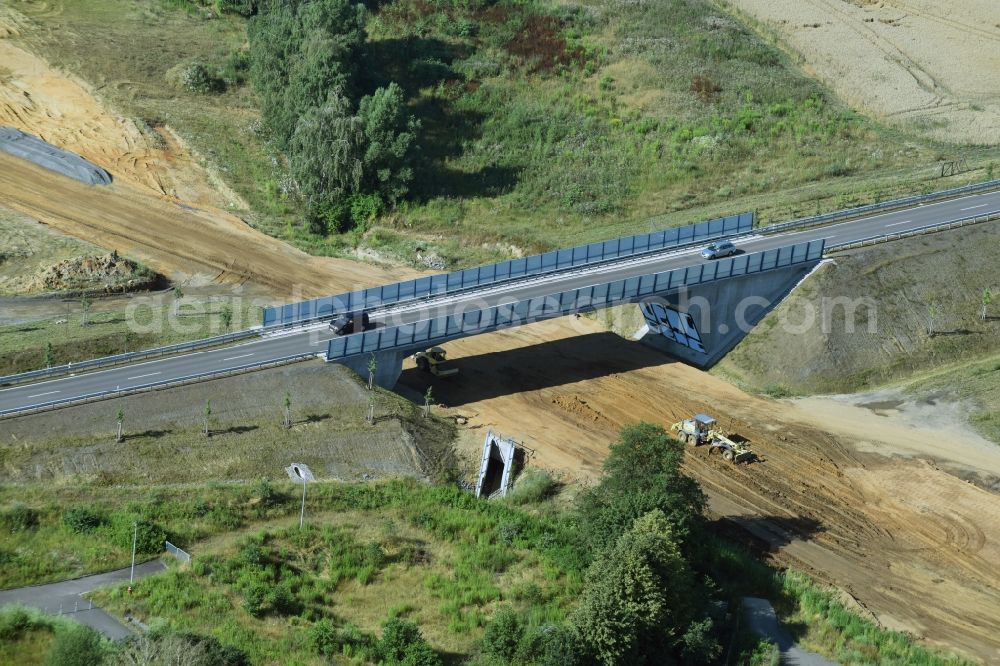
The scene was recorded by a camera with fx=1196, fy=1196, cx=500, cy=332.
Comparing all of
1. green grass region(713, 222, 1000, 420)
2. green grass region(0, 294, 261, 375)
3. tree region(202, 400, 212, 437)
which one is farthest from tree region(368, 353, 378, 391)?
green grass region(713, 222, 1000, 420)

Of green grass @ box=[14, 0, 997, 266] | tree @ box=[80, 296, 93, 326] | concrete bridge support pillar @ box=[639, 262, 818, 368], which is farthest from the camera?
green grass @ box=[14, 0, 997, 266]

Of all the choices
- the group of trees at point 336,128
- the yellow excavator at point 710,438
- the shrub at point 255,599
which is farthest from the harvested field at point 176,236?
the shrub at point 255,599

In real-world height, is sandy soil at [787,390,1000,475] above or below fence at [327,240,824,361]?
below

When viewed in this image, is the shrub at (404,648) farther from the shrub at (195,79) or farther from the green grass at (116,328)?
the shrub at (195,79)

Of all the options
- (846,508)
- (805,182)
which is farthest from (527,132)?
(846,508)

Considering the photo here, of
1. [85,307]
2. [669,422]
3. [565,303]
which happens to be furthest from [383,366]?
[85,307]

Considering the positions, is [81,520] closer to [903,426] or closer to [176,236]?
[176,236]

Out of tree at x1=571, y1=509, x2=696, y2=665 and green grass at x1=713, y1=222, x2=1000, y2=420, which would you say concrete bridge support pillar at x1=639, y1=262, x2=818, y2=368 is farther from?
tree at x1=571, y1=509, x2=696, y2=665
